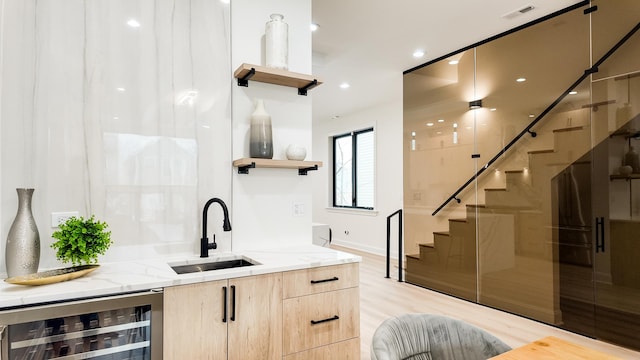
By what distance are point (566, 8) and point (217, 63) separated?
305cm

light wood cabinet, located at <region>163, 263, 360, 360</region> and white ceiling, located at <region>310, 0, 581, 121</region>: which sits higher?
white ceiling, located at <region>310, 0, 581, 121</region>

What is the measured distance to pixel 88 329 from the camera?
1.50 m

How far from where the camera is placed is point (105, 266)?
6.37ft

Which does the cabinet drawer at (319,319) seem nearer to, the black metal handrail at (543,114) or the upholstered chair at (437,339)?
the upholstered chair at (437,339)

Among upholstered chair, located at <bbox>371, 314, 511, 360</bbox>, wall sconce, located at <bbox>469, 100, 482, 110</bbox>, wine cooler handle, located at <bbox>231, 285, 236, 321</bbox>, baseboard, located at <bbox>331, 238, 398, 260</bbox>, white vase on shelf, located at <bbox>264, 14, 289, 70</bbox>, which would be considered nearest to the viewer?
upholstered chair, located at <bbox>371, 314, 511, 360</bbox>

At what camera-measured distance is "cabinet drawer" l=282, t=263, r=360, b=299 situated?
194 cm

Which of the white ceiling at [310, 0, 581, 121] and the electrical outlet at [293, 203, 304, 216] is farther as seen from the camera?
the white ceiling at [310, 0, 581, 121]

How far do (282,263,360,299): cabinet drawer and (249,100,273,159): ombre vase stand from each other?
0.82 metres

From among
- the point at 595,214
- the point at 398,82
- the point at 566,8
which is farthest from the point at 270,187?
the point at 398,82

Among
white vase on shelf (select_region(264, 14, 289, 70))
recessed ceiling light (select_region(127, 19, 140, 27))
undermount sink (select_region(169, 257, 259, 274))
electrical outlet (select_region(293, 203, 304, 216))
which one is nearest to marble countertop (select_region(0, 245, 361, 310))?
undermount sink (select_region(169, 257, 259, 274))

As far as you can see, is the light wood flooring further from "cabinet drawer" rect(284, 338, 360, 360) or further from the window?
the window

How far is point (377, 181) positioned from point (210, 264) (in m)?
4.96

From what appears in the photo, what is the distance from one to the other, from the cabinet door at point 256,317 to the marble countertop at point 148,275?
0.06 meters

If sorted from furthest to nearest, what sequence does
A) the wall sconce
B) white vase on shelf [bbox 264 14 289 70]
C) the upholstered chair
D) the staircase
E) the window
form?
the window
the wall sconce
the staircase
white vase on shelf [bbox 264 14 289 70]
the upholstered chair
